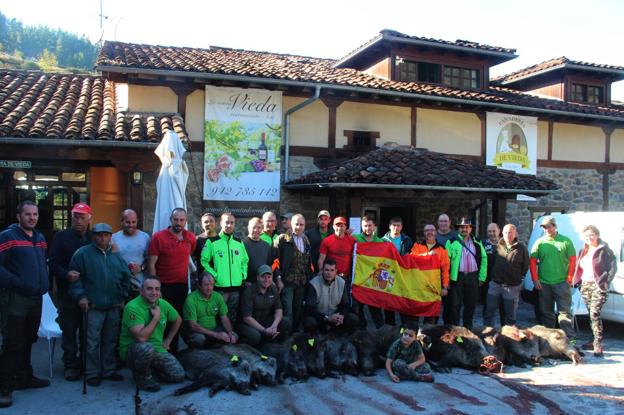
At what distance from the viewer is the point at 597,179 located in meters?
14.6

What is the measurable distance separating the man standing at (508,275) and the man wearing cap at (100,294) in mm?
5108

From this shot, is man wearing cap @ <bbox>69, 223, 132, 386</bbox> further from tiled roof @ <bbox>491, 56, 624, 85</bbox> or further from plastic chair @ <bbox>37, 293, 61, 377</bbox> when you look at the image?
tiled roof @ <bbox>491, 56, 624, 85</bbox>

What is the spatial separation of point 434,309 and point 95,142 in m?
5.88

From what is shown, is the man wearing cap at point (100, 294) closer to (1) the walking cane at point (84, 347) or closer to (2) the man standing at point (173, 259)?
(1) the walking cane at point (84, 347)

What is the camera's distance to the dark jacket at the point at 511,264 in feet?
25.1

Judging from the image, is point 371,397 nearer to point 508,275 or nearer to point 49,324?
point 508,275

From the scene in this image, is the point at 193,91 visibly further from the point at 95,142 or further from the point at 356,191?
the point at 356,191

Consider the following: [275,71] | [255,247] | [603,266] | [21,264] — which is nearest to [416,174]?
[275,71]

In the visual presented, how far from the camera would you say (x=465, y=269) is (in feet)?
25.1

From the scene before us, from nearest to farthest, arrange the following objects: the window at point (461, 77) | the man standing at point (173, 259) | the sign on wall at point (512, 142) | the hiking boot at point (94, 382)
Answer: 1. the hiking boot at point (94, 382)
2. the man standing at point (173, 259)
3. the sign on wall at point (512, 142)
4. the window at point (461, 77)

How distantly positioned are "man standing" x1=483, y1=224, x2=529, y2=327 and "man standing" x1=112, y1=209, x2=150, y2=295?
487 centimetres

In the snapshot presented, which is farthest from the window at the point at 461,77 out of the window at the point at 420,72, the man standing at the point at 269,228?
the man standing at the point at 269,228

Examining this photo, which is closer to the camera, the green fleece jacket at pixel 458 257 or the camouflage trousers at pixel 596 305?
the camouflage trousers at pixel 596 305

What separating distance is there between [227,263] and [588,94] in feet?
45.5
